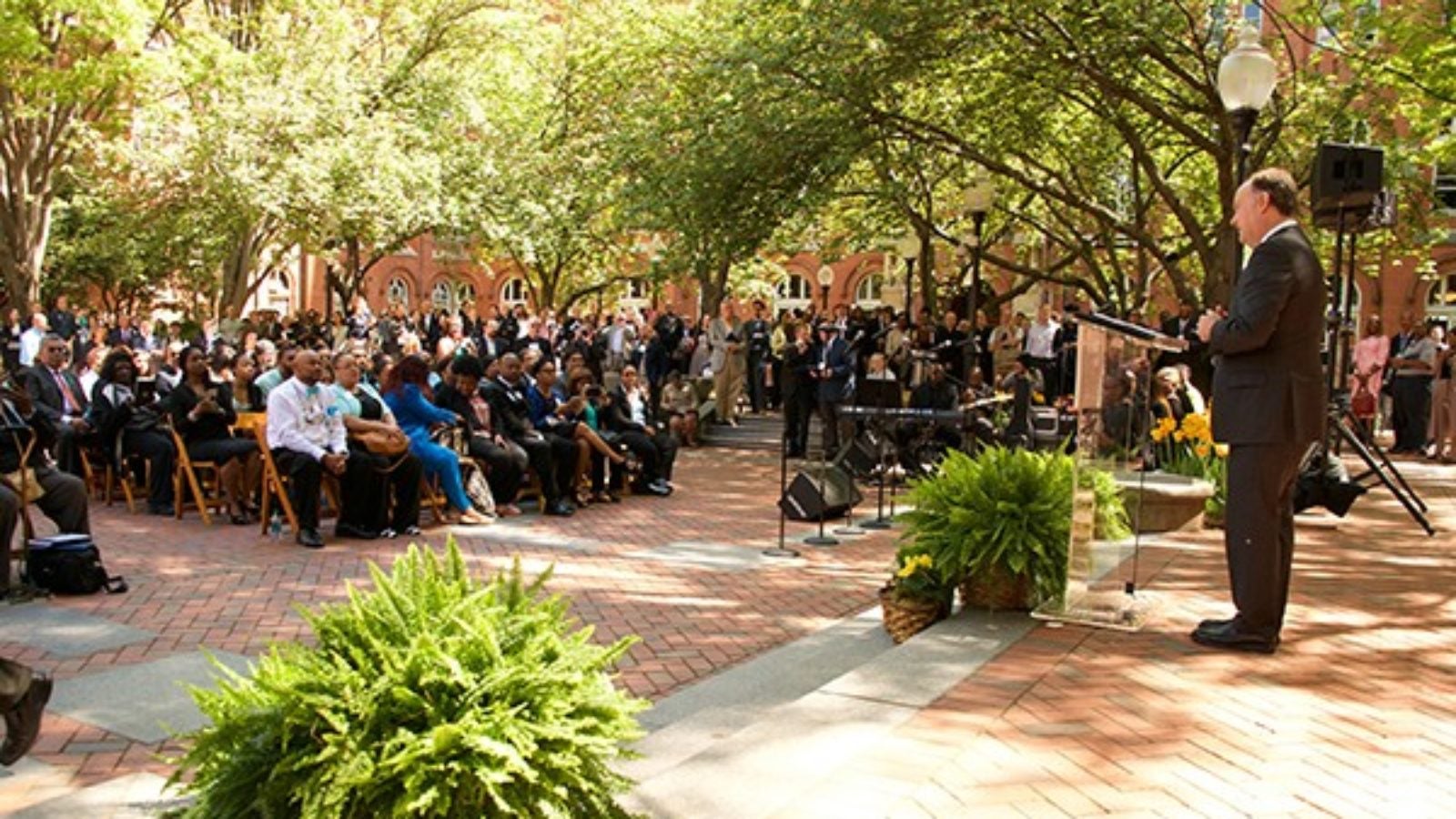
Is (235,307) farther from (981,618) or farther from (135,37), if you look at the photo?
(981,618)

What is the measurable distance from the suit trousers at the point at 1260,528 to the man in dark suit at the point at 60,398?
8735mm

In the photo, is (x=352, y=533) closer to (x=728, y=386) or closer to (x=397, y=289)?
(x=728, y=386)

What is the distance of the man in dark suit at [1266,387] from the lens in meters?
4.82

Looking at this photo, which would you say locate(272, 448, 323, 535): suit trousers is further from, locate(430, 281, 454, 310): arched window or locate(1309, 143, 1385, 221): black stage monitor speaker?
locate(430, 281, 454, 310): arched window

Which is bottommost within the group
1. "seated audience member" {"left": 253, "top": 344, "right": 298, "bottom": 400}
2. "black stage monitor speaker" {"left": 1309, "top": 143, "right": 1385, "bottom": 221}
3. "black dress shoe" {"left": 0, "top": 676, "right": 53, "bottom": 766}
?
"black dress shoe" {"left": 0, "top": 676, "right": 53, "bottom": 766}

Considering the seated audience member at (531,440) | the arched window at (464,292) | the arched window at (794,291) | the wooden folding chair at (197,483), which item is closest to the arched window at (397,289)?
the arched window at (464,292)

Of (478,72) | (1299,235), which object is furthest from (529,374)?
(478,72)

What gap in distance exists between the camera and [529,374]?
41.9 feet

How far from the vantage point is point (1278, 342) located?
4883mm

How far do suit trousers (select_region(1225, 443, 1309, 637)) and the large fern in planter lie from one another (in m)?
0.81

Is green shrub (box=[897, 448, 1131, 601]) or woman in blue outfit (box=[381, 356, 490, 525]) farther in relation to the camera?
woman in blue outfit (box=[381, 356, 490, 525])

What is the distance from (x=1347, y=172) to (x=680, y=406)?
10366 mm

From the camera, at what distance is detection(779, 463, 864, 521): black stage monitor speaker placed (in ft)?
32.0

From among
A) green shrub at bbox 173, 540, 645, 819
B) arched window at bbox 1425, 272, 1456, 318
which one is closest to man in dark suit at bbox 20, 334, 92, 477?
green shrub at bbox 173, 540, 645, 819
